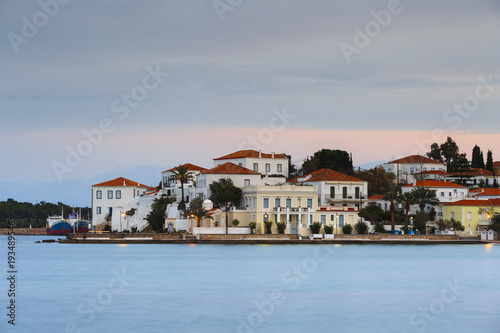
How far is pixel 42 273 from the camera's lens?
151 ft

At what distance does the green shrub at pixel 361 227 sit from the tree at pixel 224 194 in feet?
30.7

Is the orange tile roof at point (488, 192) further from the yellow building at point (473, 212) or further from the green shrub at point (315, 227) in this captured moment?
the green shrub at point (315, 227)

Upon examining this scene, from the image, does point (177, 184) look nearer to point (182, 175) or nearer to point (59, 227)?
point (182, 175)

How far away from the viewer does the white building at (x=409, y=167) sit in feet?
309

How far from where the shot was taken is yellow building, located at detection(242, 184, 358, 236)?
69.5 m

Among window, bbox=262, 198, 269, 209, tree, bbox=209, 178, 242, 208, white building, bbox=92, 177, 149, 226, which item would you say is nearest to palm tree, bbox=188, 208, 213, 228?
tree, bbox=209, 178, 242, 208

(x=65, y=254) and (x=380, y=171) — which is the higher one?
(x=380, y=171)

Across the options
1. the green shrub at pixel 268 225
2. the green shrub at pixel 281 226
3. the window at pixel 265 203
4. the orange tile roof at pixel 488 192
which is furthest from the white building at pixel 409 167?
the green shrub at pixel 268 225

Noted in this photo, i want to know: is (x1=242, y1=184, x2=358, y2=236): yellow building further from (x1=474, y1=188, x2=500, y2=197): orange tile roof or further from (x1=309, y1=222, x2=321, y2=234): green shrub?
(x1=474, y1=188, x2=500, y2=197): orange tile roof

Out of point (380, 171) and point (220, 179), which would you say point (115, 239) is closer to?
point (220, 179)

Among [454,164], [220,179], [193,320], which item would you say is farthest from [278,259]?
[454,164]

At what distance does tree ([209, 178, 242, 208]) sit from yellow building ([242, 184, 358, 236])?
1039 millimetres

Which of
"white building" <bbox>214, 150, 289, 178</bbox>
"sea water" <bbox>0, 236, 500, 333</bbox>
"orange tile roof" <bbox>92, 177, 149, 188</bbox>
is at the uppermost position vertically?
"white building" <bbox>214, 150, 289, 178</bbox>

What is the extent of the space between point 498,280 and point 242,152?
40.8 meters
